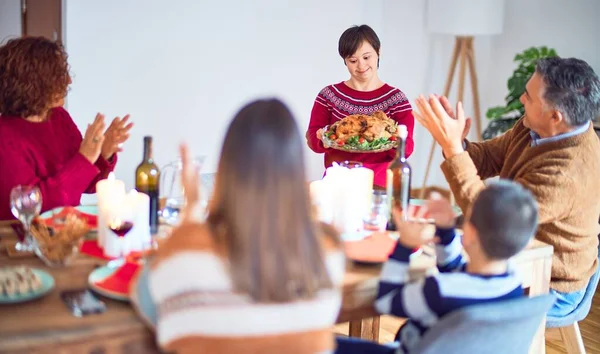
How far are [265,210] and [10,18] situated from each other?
426 centimetres

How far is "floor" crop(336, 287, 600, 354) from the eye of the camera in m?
3.13

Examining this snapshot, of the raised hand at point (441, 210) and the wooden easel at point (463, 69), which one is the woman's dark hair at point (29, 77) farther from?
the wooden easel at point (463, 69)

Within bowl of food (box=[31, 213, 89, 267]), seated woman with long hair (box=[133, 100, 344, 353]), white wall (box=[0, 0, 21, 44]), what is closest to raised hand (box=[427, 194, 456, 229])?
seated woman with long hair (box=[133, 100, 344, 353])

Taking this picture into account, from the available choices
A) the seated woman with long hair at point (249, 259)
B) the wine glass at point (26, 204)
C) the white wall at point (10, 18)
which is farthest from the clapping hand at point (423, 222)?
the white wall at point (10, 18)

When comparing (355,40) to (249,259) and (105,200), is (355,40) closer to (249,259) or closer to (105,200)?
(105,200)

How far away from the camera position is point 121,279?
1672mm

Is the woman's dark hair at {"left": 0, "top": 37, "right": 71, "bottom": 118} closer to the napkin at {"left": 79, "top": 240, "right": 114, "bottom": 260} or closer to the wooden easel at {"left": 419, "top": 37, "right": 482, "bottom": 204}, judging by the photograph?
the napkin at {"left": 79, "top": 240, "right": 114, "bottom": 260}

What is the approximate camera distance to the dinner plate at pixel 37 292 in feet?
5.00

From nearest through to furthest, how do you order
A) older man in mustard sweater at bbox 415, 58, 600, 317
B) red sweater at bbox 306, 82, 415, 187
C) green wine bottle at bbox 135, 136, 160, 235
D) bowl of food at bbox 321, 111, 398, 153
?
green wine bottle at bbox 135, 136, 160, 235, older man in mustard sweater at bbox 415, 58, 600, 317, bowl of food at bbox 321, 111, 398, 153, red sweater at bbox 306, 82, 415, 187

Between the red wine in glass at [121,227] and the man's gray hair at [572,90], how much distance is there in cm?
129

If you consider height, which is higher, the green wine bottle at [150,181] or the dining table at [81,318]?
the green wine bottle at [150,181]

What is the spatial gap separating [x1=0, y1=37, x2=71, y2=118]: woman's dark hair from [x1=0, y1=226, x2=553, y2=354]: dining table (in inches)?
25.3

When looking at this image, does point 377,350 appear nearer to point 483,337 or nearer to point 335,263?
point 483,337

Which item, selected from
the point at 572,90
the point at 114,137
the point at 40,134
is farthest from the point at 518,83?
the point at 40,134
